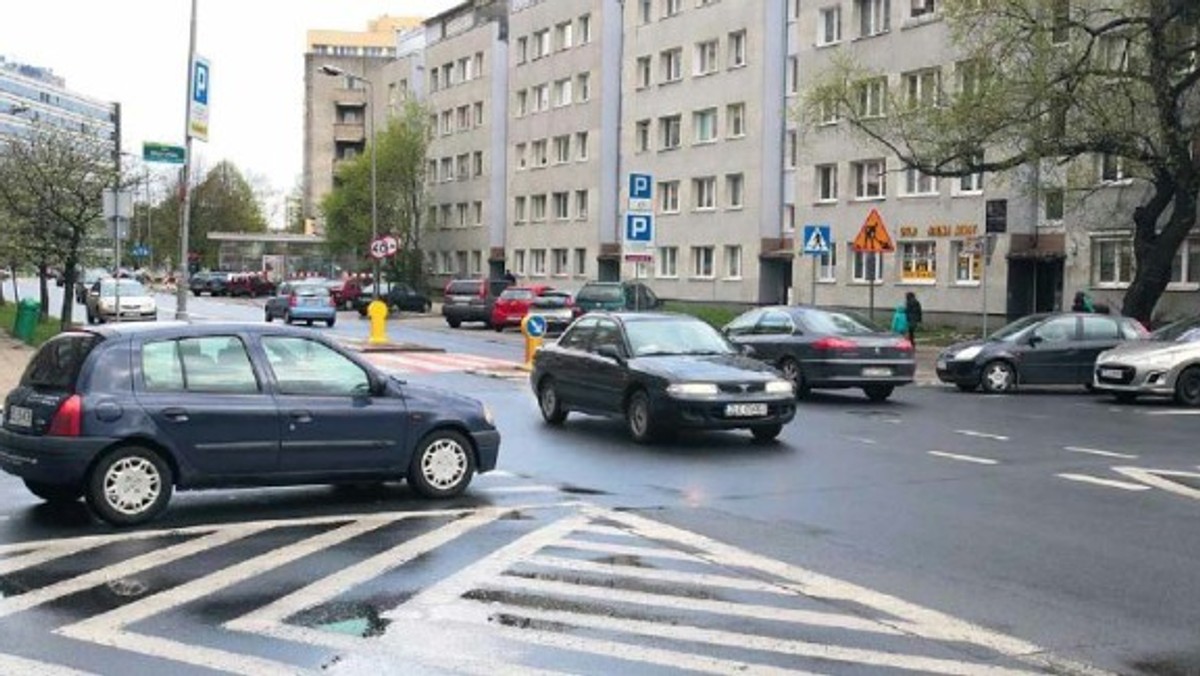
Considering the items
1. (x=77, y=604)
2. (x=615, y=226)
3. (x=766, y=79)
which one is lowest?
(x=77, y=604)

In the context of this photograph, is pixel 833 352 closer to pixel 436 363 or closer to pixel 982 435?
pixel 982 435

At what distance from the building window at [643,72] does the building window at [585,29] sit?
574 centimetres

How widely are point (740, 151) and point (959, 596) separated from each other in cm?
4960

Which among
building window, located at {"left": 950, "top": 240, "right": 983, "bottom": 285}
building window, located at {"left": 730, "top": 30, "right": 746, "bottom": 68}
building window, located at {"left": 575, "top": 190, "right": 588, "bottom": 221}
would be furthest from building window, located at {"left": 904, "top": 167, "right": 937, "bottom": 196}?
building window, located at {"left": 575, "top": 190, "right": 588, "bottom": 221}

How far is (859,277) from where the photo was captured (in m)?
48.4

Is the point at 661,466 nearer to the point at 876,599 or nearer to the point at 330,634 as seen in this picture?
the point at 876,599

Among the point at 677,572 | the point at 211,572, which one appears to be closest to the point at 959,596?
the point at 677,572

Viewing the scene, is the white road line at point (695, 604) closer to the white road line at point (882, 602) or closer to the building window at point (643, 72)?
the white road line at point (882, 602)

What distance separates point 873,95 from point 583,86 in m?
34.5

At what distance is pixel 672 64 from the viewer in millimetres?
60969

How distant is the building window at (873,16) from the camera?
47.8m

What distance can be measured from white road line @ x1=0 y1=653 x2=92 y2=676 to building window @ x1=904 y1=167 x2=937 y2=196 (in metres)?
41.9

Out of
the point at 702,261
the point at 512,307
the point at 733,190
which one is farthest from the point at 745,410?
the point at 702,261

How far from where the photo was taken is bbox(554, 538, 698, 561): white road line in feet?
27.1
